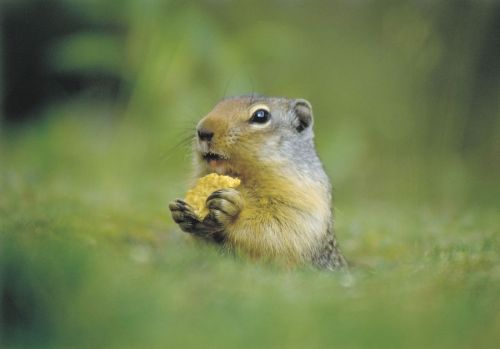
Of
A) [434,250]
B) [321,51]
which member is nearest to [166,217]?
[434,250]

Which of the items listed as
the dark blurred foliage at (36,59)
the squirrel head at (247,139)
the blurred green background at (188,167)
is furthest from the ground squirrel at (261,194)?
the dark blurred foliage at (36,59)

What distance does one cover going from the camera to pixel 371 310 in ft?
8.46

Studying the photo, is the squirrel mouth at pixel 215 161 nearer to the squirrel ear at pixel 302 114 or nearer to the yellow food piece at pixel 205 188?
the yellow food piece at pixel 205 188

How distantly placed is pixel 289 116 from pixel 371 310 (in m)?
1.36

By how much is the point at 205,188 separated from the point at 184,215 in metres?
0.15

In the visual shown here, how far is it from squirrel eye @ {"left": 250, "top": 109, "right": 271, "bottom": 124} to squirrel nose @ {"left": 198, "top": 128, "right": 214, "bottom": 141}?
0.78 feet

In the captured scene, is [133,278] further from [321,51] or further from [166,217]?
[321,51]

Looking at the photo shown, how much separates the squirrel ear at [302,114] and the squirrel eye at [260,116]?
0.22 m

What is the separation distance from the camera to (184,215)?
3.27m

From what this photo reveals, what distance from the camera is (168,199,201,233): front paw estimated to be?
3.27 meters

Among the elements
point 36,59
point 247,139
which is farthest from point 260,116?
point 36,59

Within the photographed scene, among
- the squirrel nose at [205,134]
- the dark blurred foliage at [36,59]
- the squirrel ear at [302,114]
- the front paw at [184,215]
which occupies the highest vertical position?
the dark blurred foliage at [36,59]

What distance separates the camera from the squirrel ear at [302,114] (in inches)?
149

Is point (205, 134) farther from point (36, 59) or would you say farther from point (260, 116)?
point (36, 59)
